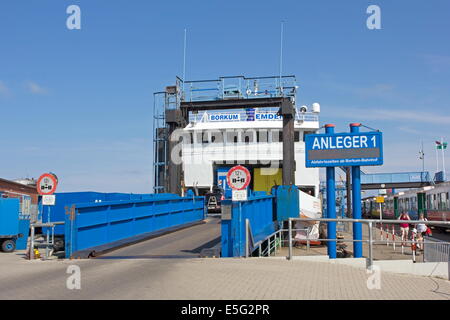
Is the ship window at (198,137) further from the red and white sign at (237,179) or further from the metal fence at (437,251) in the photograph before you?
the red and white sign at (237,179)

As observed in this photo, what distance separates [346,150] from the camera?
14242mm

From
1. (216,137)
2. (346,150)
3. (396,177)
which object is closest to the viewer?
(346,150)

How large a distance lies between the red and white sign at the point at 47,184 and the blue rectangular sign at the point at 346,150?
24.8 feet

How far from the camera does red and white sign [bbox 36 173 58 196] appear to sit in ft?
40.0

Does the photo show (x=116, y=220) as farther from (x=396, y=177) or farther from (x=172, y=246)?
(x=396, y=177)

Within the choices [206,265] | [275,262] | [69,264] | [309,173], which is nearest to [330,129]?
[275,262]

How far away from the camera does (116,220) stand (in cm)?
1457

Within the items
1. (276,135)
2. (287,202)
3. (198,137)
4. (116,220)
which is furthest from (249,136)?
(116,220)

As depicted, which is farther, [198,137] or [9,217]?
[198,137]

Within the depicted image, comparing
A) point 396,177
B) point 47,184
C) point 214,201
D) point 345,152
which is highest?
point 396,177

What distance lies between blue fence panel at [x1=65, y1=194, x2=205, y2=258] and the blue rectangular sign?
6.25 meters

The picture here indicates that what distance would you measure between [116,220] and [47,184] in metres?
2.95

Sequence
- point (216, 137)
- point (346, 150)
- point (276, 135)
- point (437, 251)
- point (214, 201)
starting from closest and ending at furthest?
point (437, 251) → point (346, 150) → point (214, 201) → point (276, 135) → point (216, 137)

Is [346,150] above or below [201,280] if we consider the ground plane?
above
